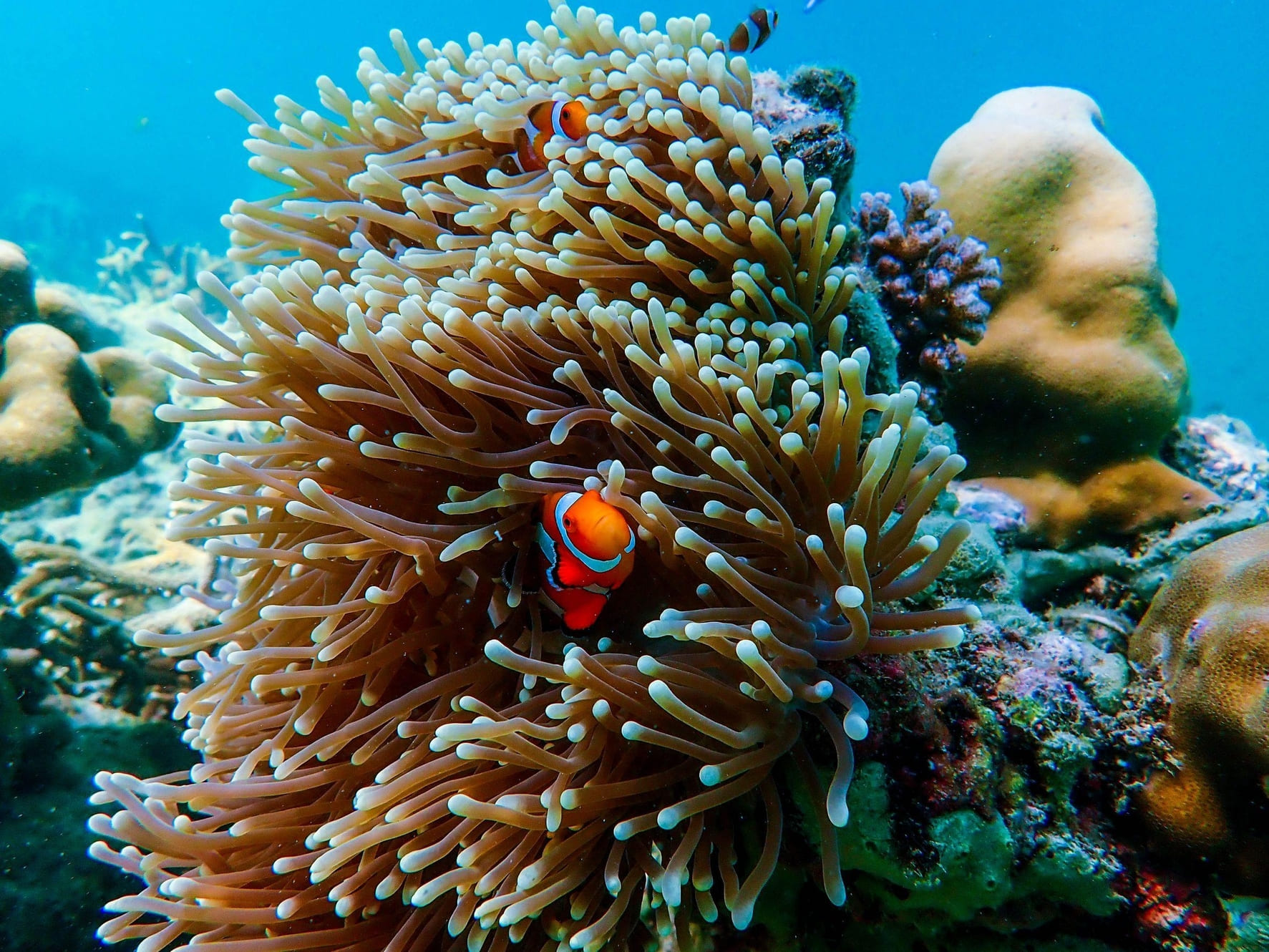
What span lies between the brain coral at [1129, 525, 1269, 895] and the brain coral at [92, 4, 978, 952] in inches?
32.5

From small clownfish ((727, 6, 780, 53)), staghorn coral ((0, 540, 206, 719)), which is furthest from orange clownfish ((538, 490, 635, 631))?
staghorn coral ((0, 540, 206, 719))

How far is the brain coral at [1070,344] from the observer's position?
9.94 ft

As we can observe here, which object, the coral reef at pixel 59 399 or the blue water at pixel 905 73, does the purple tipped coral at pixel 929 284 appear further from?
the blue water at pixel 905 73

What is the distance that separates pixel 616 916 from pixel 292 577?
3.98ft

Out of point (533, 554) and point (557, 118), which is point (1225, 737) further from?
point (557, 118)

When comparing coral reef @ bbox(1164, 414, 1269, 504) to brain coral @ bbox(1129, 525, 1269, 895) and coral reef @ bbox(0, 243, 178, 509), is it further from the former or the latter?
coral reef @ bbox(0, 243, 178, 509)

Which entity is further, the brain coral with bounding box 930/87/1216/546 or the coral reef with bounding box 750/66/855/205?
the brain coral with bounding box 930/87/1216/546

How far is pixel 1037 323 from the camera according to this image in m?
3.20

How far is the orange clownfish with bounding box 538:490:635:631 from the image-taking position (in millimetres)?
1438

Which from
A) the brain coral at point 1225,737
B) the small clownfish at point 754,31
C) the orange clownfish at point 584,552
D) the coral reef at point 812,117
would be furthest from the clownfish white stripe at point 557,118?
the brain coral at point 1225,737

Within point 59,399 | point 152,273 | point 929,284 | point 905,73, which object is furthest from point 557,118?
point 905,73

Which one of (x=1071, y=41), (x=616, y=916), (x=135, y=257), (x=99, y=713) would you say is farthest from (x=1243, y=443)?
(x=1071, y=41)

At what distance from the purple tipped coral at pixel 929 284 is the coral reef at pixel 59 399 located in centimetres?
402

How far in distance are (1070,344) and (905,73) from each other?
91.1 metres
